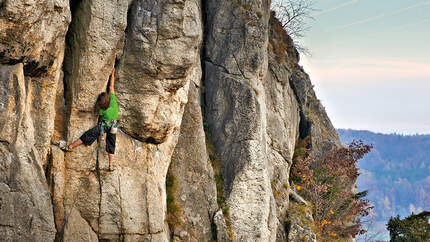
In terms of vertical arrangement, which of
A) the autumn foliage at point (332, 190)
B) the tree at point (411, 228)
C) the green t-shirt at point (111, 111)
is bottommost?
the tree at point (411, 228)

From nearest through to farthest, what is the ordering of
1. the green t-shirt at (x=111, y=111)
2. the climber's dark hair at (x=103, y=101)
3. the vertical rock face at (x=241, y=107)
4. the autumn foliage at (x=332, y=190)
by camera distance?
the climber's dark hair at (x=103, y=101), the green t-shirt at (x=111, y=111), the vertical rock face at (x=241, y=107), the autumn foliage at (x=332, y=190)

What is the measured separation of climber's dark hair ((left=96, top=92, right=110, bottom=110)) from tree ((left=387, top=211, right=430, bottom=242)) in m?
19.4

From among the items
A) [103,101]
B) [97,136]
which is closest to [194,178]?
[97,136]

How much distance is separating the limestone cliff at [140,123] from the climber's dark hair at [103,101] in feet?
0.79

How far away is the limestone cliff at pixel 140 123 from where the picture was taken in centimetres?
1063

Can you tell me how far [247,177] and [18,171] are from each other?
8342 millimetres

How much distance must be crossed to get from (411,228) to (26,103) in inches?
864

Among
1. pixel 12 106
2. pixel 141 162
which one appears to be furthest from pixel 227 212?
pixel 12 106

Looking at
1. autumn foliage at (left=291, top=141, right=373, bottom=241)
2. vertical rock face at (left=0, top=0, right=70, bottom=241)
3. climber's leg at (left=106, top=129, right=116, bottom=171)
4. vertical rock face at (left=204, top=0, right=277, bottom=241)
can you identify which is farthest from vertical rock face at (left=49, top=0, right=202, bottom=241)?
autumn foliage at (left=291, top=141, right=373, bottom=241)

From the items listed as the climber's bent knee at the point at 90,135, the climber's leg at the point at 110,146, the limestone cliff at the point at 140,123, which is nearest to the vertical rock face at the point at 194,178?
the limestone cliff at the point at 140,123

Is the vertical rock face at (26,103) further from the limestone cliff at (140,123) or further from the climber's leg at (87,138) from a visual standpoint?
the climber's leg at (87,138)

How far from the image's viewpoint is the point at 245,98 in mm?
17219

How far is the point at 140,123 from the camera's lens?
530 inches

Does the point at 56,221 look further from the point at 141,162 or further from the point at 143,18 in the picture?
the point at 143,18
